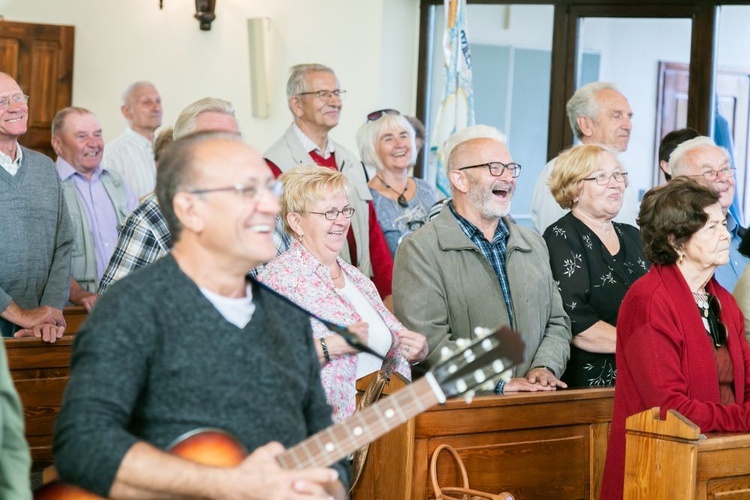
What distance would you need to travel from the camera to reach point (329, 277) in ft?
11.3

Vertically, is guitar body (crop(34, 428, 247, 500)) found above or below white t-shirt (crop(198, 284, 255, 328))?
below

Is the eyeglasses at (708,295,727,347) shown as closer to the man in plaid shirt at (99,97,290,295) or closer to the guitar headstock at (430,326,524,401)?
the guitar headstock at (430,326,524,401)

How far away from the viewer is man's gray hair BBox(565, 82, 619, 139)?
5.22 m

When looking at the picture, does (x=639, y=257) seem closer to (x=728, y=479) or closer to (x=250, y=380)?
(x=728, y=479)

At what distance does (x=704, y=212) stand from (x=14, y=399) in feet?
6.98

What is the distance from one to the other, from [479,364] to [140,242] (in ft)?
5.44

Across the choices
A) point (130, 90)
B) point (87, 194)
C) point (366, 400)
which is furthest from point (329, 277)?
point (130, 90)

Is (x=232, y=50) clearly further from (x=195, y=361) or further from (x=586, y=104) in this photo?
(x=195, y=361)

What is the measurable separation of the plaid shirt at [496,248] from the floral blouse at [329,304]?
0.45 metres

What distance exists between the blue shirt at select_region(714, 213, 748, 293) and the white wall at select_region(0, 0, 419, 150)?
2709mm

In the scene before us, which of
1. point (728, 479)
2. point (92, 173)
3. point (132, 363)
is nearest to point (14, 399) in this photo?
point (132, 363)

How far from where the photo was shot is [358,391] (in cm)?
353

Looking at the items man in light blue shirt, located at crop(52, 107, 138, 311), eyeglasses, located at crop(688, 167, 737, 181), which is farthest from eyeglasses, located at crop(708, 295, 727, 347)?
man in light blue shirt, located at crop(52, 107, 138, 311)

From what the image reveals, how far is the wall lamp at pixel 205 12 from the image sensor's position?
7234mm
